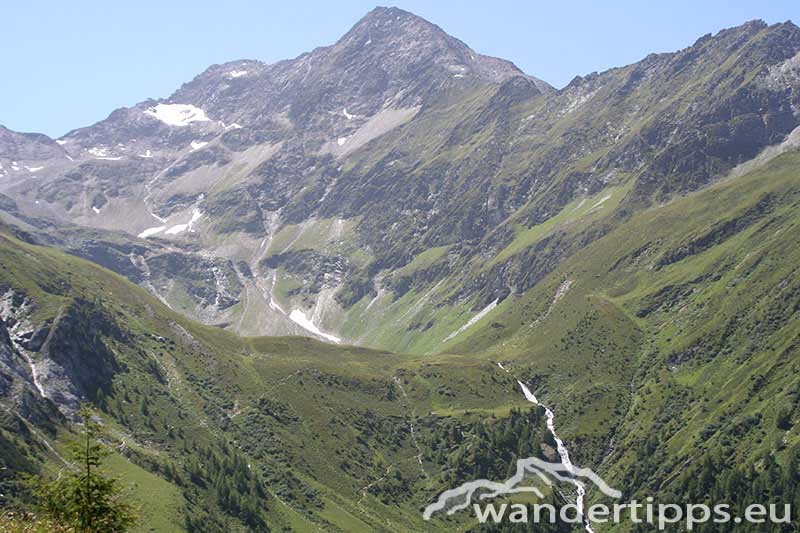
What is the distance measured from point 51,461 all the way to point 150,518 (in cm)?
2704

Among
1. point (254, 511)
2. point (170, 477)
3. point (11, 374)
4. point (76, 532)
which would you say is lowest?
point (254, 511)

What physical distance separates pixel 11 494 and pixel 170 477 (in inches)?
2159

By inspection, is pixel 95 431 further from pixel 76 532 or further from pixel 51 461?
pixel 51 461

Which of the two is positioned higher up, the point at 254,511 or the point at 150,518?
the point at 150,518

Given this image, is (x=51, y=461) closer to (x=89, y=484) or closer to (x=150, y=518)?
(x=150, y=518)

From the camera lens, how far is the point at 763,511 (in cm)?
19975

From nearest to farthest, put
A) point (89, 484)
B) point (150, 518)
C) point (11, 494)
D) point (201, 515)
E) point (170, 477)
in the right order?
1. point (89, 484)
2. point (11, 494)
3. point (150, 518)
4. point (201, 515)
5. point (170, 477)

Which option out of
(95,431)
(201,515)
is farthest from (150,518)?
(95,431)

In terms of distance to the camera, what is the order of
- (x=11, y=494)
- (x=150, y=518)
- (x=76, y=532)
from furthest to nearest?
(x=150, y=518)
(x=11, y=494)
(x=76, y=532)

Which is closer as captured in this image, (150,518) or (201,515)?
(150,518)

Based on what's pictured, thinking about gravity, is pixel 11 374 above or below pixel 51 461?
above

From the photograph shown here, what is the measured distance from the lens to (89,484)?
42.4 meters

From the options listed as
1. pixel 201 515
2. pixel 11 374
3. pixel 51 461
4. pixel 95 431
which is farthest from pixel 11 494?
pixel 95 431

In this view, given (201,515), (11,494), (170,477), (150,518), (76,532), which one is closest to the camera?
(76,532)
